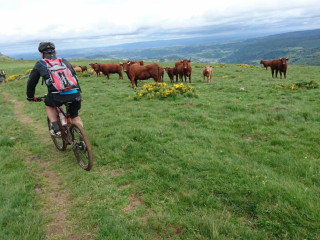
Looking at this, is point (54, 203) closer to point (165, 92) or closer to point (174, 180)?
point (174, 180)

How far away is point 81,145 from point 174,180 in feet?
9.05

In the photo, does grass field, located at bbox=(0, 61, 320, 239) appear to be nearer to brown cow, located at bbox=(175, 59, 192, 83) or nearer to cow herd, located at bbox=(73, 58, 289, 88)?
cow herd, located at bbox=(73, 58, 289, 88)

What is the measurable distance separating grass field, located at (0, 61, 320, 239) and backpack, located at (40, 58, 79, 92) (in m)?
2.42

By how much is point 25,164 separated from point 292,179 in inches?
298

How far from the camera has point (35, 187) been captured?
5.86 metres

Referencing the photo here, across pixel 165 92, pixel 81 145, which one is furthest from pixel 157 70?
pixel 81 145

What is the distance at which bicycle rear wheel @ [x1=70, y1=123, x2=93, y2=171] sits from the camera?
601 centimetres

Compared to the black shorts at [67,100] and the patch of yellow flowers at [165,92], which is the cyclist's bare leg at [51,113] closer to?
the black shorts at [67,100]

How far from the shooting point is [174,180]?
5.56 meters

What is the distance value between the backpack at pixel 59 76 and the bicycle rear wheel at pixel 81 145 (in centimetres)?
113

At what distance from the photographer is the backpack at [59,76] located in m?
5.55

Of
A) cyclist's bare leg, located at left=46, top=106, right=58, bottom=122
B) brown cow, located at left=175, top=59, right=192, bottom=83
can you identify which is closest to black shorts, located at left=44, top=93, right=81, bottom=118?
cyclist's bare leg, located at left=46, top=106, right=58, bottom=122

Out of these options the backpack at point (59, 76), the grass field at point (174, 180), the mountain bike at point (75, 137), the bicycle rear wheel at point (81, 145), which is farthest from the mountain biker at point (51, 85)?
the grass field at point (174, 180)

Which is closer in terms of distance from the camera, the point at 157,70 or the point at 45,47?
the point at 45,47
